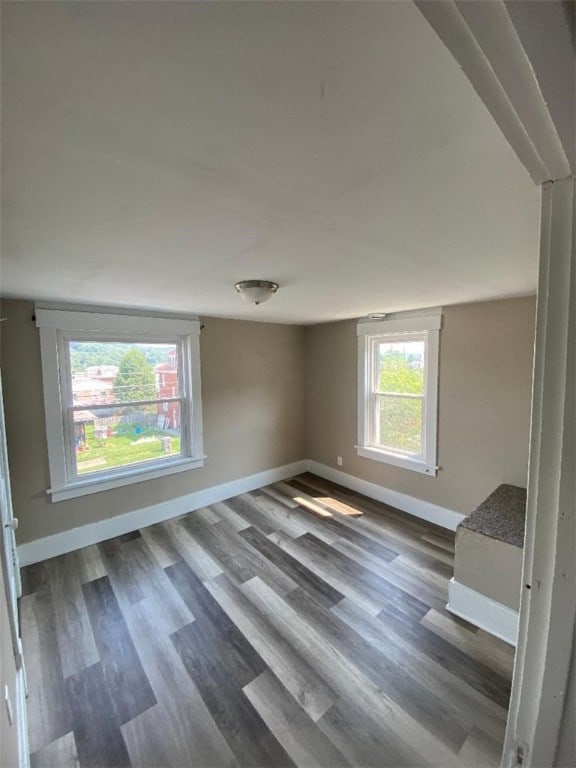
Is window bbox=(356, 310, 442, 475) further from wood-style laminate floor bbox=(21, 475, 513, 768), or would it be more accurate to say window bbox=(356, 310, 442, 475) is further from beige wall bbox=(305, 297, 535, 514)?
wood-style laminate floor bbox=(21, 475, 513, 768)

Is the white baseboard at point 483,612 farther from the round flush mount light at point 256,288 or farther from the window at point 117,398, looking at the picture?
the window at point 117,398

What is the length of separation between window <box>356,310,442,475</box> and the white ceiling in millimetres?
1615

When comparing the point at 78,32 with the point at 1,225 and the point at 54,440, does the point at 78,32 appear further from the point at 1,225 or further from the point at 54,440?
the point at 54,440

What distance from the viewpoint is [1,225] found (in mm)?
1077

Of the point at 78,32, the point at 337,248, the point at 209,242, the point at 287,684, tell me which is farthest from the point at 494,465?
the point at 78,32

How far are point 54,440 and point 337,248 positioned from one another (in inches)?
106

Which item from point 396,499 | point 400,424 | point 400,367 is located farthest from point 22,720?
point 400,367

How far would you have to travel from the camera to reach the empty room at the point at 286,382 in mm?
520

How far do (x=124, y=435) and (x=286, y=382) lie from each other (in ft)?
6.71

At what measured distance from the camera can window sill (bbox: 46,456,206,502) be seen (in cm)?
262

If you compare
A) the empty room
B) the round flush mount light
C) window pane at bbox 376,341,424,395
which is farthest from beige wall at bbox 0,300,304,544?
the round flush mount light

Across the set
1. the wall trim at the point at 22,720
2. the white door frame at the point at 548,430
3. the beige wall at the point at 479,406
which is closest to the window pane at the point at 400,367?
the beige wall at the point at 479,406

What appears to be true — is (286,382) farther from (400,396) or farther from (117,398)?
(117,398)

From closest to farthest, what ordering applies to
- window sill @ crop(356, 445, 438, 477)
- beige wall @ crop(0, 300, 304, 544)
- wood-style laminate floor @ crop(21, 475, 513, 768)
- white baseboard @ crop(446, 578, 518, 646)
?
wood-style laminate floor @ crop(21, 475, 513, 768), white baseboard @ crop(446, 578, 518, 646), beige wall @ crop(0, 300, 304, 544), window sill @ crop(356, 445, 438, 477)
